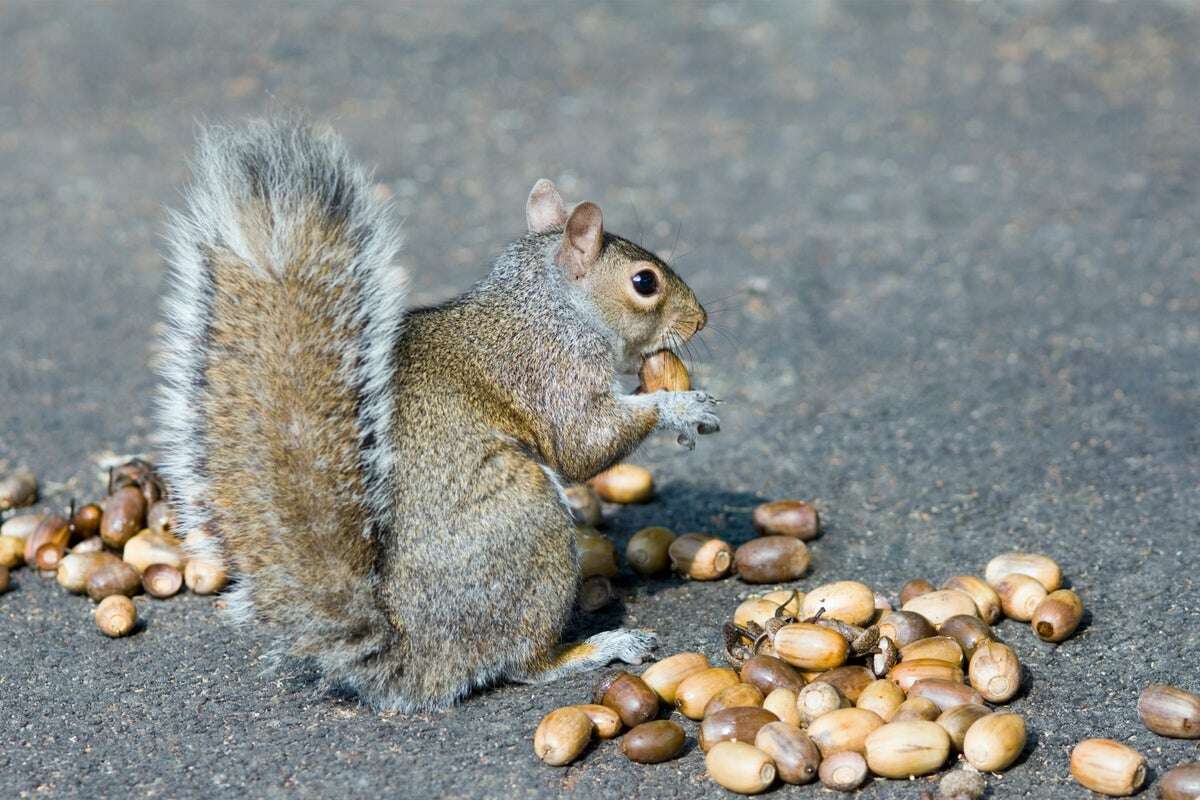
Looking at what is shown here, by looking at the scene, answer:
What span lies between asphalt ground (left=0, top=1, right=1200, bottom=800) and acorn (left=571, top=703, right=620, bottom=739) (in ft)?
0.12

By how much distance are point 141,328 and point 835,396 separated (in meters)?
2.50

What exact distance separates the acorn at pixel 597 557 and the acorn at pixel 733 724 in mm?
738

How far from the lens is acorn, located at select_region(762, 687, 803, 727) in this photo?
2461 millimetres

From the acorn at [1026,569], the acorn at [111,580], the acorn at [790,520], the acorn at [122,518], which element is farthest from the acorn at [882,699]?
the acorn at [122,518]

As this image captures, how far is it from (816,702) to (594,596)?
727mm

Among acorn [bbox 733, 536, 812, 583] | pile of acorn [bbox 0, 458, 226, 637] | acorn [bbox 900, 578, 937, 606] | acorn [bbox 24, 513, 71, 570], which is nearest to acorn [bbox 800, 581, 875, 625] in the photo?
acorn [bbox 900, 578, 937, 606]

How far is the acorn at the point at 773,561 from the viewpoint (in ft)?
10.1

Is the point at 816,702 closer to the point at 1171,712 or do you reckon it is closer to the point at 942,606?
the point at 942,606

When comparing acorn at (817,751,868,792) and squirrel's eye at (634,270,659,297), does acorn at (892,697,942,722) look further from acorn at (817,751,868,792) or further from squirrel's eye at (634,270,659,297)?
squirrel's eye at (634,270,659,297)

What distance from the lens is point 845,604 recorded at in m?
2.77

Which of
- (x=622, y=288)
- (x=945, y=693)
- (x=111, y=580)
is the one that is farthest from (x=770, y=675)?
(x=111, y=580)

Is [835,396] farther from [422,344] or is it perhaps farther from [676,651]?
[422,344]

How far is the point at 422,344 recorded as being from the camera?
8.84 ft

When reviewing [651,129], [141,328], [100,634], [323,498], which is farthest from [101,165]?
[323,498]
